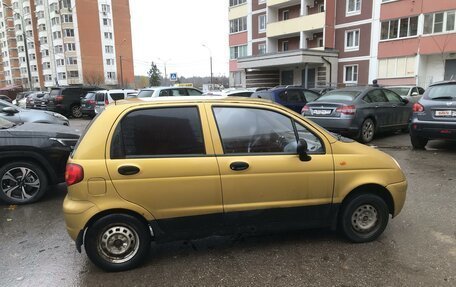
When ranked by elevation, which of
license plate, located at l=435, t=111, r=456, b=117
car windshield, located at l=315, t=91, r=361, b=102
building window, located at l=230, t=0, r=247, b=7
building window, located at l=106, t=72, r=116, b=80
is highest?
building window, located at l=230, t=0, r=247, b=7

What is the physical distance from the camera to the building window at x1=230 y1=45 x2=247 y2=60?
42781 millimetres

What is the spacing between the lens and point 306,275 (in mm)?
3447

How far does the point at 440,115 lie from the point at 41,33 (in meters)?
89.4

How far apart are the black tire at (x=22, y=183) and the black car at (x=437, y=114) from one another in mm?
7799

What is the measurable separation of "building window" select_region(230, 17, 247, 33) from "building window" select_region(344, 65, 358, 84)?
46.8 ft

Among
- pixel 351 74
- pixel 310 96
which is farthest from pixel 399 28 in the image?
pixel 310 96

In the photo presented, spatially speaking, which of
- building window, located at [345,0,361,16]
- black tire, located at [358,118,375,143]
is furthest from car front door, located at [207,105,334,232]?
building window, located at [345,0,361,16]

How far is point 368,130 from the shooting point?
407 inches

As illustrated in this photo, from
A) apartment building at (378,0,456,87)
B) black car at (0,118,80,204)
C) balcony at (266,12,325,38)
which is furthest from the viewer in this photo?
balcony at (266,12,325,38)

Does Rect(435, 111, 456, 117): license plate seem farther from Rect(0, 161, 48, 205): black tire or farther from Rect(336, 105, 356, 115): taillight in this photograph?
Rect(0, 161, 48, 205): black tire

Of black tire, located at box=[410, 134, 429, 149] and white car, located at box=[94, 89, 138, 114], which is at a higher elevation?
white car, located at box=[94, 89, 138, 114]

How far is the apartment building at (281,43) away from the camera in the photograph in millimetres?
32875

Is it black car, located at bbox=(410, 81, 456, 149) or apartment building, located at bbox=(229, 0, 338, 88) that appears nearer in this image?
black car, located at bbox=(410, 81, 456, 149)

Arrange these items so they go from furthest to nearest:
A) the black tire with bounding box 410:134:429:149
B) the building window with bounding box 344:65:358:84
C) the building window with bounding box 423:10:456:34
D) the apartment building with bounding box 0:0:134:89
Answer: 1. the apartment building with bounding box 0:0:134:89
2. the building window with bounding box 344:65:358:84
3. the building window with bounding box 423:10:456:34
4. the black tire with bounding box 410:134:429:149
